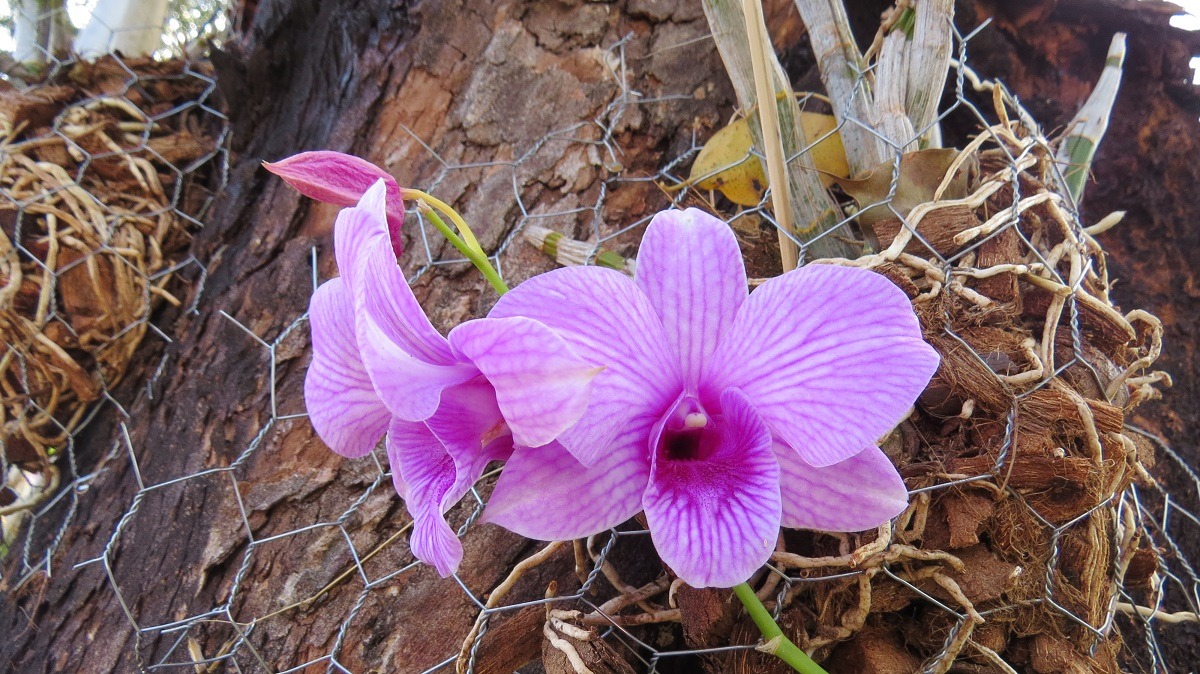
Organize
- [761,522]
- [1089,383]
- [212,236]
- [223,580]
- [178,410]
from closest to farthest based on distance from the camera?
1. [761,522]
2. [1089,383]
3. [223,580]
4. [178,410]
5. [212,236]

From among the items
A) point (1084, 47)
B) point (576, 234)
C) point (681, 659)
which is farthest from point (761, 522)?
point (1084, 47)

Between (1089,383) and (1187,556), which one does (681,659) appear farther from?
(1187,556)

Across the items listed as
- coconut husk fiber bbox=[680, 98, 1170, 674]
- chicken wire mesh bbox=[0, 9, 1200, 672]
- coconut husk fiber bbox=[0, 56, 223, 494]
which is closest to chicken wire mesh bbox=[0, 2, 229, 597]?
coconut husk fiber bbox=[0, 56, 223, 494]

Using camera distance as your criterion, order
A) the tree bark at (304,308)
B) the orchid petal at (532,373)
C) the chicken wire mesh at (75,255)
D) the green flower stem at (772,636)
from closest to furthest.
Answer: the orchid petal at (532,373), the green flower stem at (772,636), the tree bark at (304,308), the chicken wire mesh at (75,255)

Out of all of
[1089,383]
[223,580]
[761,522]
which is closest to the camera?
[761,522]

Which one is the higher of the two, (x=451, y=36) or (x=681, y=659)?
(x=451, y=36)

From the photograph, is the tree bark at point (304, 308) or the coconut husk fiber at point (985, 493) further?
the tree bark at point (304, 308)

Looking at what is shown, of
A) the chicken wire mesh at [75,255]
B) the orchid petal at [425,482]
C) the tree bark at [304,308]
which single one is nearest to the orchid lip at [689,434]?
the orchid petal at [425,482]

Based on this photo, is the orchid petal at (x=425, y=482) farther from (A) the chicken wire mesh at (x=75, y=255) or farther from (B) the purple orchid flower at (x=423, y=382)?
(A) the chicken wire mesh at (x=75, y=255)
